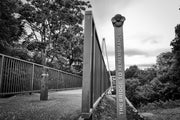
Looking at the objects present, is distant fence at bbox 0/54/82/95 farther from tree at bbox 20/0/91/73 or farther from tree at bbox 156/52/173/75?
tree at bbox 156/52/173/75

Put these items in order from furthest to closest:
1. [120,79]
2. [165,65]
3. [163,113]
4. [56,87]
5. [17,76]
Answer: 1. [165,65]
2. [56,87]
3. [163,113]
4. [17,76]
5. [120,79]

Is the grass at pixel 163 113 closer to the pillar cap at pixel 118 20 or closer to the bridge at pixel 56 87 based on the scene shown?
the bridge at pixel 56 87

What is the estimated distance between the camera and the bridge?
143cm

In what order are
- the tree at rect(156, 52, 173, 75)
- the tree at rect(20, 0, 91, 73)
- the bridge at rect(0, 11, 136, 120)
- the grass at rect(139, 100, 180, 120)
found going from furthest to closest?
the tree at rect(156, 52, 173, 75) < the tree at rect(20, 0, 91, 73) < the grass at rect(139, 100, 180, 120) < the bridge at rect(0, 11, 136, 120)

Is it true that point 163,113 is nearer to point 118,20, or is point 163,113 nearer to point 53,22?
point 118,20

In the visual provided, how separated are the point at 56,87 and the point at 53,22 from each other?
257 inches

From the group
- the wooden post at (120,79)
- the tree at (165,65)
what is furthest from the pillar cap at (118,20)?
the tree at (165,65)

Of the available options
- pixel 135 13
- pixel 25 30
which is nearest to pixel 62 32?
pixel 25 30

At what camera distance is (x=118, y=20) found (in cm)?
148

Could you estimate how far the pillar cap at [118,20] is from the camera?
147 cm

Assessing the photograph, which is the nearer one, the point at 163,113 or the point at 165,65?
the point at 163,113

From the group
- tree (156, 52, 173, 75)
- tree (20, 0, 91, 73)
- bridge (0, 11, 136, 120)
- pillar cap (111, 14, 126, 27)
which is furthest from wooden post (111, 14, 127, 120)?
tree (156, 52, 173, 75)

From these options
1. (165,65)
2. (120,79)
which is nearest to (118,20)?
(120,79)

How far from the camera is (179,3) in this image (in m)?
8.38
